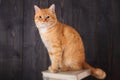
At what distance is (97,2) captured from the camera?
157 centimetres

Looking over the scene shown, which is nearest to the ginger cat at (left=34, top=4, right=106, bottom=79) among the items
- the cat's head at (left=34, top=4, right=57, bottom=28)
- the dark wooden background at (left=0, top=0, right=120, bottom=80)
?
the cat's head at (left=34, top=4, right=57, bottom=28)

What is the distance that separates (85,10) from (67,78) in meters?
0.58

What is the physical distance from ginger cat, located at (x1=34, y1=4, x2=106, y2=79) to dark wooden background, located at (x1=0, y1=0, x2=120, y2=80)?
0.91ft

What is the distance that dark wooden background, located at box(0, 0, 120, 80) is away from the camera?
1538mm

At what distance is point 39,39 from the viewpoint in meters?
1.72

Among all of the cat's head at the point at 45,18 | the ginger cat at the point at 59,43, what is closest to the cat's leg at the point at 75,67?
the ginger cat at the point at 59,43

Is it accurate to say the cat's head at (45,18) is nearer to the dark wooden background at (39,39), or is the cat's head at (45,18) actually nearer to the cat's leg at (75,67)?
the cat's leg at (75,67)

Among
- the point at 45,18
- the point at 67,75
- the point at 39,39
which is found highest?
the point at 45,18

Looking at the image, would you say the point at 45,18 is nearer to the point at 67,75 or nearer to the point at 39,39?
the point at 67,75

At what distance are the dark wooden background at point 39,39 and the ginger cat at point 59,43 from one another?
277mm

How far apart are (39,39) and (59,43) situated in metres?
0.51

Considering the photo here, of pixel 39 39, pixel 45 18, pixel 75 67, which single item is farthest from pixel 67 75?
pixel 39 39

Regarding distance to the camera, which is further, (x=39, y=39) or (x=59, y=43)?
(x=39, y=39)

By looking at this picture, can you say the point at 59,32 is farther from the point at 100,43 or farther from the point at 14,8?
the point at 14,8
